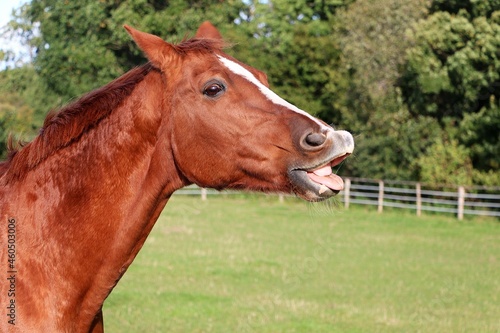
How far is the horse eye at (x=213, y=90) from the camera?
3.01m

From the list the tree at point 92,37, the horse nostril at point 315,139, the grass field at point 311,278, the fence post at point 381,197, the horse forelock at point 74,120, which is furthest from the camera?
the tree at point 92,37

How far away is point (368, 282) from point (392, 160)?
1631cm

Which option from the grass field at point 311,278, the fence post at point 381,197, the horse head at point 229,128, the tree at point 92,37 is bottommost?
the fence post at point 381,197

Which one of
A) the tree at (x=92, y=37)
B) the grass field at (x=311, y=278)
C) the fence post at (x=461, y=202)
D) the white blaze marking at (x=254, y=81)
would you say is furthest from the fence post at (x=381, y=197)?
the white blaze marking at (x=254, y=81)

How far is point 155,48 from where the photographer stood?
301cm

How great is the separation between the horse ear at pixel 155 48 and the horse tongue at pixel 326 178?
788 mm

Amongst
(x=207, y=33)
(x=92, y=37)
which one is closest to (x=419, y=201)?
(x=92, y=37)

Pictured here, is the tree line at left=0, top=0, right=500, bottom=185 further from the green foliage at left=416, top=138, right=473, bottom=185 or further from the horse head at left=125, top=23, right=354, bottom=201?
the horse head at left=125, top=23, right=354, bottom=201

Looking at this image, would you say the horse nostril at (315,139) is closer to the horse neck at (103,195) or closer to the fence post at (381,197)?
the horse neck at (103,195)

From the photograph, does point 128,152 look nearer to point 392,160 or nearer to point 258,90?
point 258,90

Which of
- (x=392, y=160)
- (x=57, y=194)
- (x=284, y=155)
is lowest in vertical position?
(x=392, y=160)

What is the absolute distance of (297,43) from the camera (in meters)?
35.6

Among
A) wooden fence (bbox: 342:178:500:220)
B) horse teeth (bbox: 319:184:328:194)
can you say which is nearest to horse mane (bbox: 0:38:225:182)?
horse teeth (bbox: 319:184:328:194)

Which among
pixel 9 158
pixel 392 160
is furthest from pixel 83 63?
pixel 9 158
